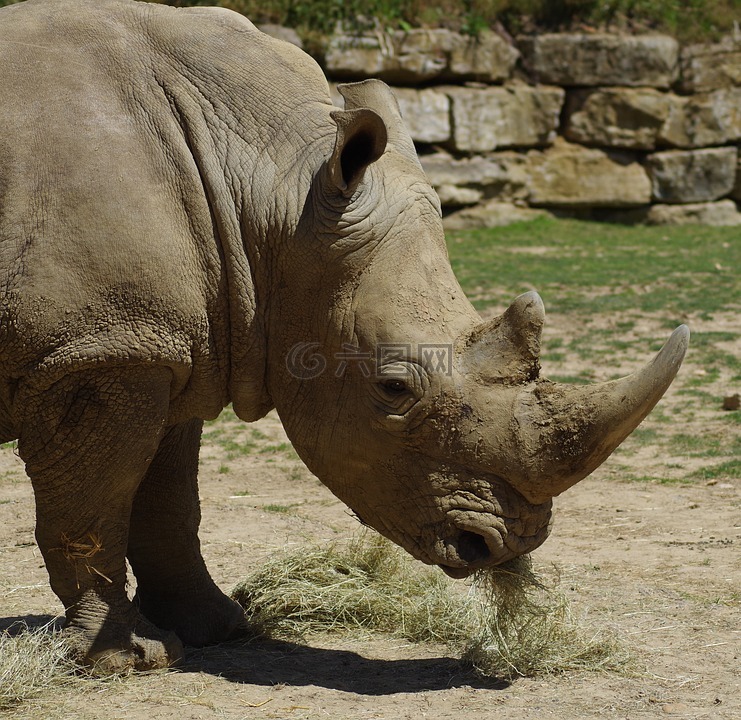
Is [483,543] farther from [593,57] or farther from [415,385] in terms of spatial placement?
[593,57]

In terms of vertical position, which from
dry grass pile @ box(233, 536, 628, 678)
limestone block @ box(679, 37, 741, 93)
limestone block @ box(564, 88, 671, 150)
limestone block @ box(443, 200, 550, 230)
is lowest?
limestone block @ box(443, 200, 550, 230)

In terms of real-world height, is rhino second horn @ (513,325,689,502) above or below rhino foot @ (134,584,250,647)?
above

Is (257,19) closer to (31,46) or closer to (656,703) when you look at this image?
(31,46)

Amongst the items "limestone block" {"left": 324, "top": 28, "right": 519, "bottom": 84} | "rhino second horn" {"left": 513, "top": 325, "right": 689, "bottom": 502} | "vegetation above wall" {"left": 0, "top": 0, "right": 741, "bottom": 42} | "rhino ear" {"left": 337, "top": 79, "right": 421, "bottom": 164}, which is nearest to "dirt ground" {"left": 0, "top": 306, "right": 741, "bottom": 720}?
"rhino second horn" {"left": 513, "top": 325, "right": 689, "bottom": 502}

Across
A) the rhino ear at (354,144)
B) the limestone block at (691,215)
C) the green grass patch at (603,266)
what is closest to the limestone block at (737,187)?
the limestone block at (691,215)

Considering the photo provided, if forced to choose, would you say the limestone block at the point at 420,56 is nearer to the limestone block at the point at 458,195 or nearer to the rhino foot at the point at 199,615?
the limestone block at the point at 458,195

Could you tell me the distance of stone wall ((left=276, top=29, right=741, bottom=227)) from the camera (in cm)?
1814

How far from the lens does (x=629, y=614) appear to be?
5352 millimetres

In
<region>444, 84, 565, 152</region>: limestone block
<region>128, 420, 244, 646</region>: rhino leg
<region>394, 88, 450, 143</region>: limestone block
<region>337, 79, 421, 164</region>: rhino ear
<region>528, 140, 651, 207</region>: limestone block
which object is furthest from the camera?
<region>528, 140, 651, 207</region>: limestone block

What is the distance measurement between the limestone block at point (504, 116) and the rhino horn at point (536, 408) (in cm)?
1404

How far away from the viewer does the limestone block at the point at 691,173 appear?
18.9 m

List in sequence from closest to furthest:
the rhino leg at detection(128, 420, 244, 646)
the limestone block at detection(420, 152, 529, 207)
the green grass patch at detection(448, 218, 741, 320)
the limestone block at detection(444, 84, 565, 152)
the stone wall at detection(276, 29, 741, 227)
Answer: the rhino leg at detection(128, 420, 244, 646), the green grass patch at detection(448, 218, 741, 320), the limestone block at detection(420, 152, 529, 207), the limestone block at detection(444, 84, 565, 152), the stone wall at detection(276, 29, 741, 227)

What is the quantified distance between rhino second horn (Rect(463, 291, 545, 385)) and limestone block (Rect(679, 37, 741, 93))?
1619 cm

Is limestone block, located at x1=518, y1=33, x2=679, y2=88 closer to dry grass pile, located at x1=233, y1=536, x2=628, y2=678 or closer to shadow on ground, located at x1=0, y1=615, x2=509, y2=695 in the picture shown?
dry grass pile, located at x1=233, y1=536, x2=628, y2=678
